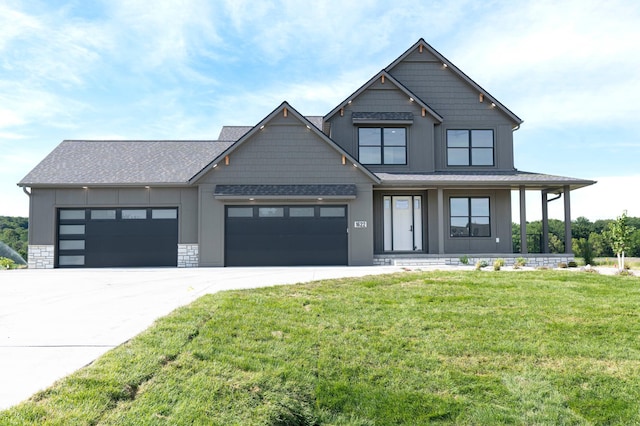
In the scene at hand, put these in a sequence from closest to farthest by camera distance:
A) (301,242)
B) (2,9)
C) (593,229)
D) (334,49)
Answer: (2,9)
(301,242)
(334,49)
(593,229)

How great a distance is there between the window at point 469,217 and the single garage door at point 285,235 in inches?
200

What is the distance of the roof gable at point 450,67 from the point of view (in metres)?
18.6

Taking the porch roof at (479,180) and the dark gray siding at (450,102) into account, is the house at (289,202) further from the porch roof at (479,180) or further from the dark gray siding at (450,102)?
the dark gray siding at (450,102)

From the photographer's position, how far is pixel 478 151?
61.8 ft

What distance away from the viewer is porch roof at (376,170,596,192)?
16516 mm

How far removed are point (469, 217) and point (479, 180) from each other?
209 cm

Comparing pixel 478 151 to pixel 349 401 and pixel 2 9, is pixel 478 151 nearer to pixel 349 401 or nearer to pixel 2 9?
pixel 349 401

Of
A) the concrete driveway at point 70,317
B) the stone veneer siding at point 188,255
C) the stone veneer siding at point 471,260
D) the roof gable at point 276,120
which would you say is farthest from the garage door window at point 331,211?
the concrete driveway at point 70,317

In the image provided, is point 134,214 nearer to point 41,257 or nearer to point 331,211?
point 41,257

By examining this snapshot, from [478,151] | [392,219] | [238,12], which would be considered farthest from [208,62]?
[478,151]

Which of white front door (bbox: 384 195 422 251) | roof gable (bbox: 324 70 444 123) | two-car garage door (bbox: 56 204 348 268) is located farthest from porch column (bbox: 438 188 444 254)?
two-car garage door (bbox: 56 204 348 268)

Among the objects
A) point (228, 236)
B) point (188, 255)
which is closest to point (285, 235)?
point (228, 236)

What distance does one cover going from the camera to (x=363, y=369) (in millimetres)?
4578

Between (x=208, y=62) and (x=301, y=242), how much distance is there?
9233 mm
